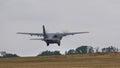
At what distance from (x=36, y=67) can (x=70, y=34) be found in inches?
3326

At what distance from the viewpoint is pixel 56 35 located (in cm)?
15012

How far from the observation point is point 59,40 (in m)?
144

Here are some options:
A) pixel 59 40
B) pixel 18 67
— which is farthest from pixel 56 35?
pixel 18 67

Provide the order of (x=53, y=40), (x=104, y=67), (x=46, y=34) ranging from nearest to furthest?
(x=104, y=67)
(x=53, y=40)
(x=46, y=34)

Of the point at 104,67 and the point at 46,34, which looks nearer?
the point at 104,67

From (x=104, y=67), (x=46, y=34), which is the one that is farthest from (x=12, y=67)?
(x=46, y=34)

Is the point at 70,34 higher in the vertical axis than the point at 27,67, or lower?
higher

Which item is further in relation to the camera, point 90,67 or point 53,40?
point 53,40

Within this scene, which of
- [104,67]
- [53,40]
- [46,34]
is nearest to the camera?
[104,67]

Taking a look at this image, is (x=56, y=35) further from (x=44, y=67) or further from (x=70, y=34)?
(x=44, y=67)

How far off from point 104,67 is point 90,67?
8.30ft

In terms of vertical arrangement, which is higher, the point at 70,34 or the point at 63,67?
the point at 70,34

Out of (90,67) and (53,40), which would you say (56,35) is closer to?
(53,40)

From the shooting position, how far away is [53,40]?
472 feet
